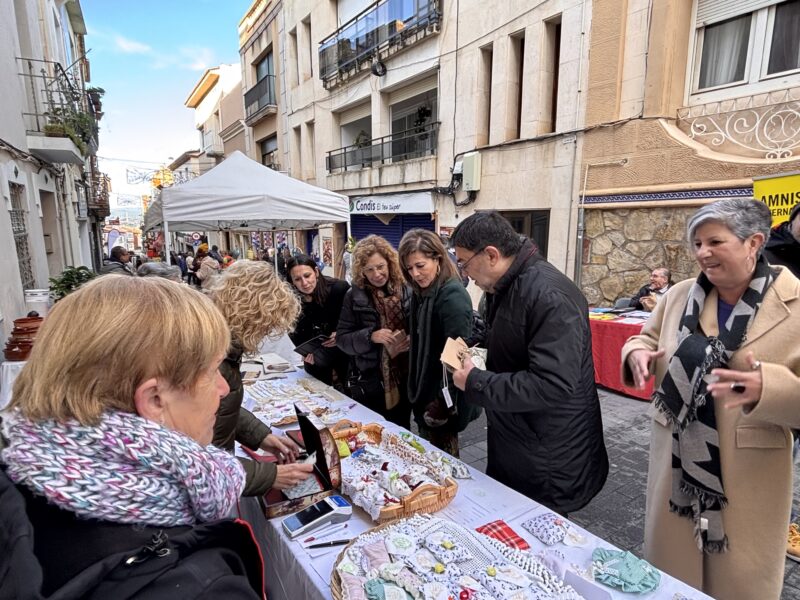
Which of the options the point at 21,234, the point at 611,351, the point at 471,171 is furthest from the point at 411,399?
the point at 471,171

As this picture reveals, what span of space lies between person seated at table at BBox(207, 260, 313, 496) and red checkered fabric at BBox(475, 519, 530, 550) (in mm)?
702

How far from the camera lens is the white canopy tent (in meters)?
5.20

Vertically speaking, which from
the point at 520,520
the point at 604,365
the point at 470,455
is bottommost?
the point at 470,455

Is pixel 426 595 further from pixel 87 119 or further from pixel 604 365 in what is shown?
pixel 87 119

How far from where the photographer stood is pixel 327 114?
47.7 feet

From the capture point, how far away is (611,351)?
15.4ft

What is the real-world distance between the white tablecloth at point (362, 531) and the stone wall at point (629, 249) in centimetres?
527

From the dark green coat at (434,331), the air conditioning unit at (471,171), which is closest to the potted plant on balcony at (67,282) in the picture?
the dark green coat at (434,331)

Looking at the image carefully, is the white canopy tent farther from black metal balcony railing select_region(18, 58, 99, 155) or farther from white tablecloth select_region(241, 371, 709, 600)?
white tablecloth select_region(241, 371, 709, 600)

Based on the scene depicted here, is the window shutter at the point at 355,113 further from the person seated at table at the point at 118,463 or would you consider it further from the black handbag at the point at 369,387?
the person seated at table at the point at 118,463

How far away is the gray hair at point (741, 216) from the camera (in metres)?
1.46

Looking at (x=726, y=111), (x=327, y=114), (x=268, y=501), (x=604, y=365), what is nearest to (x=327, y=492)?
(x=268, y=501)

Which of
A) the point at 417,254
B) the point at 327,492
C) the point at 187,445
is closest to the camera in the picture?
the point at 187,445

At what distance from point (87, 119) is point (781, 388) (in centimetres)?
946
